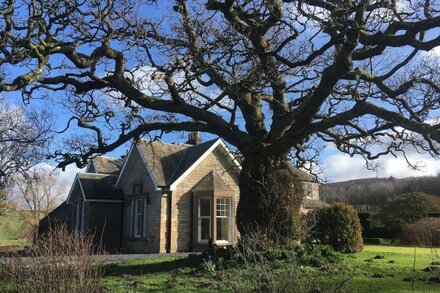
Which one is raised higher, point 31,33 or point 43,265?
point 31,33

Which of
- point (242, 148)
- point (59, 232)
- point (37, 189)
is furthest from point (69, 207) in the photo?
point (59, 232)

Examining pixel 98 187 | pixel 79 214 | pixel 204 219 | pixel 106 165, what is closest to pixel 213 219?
pixel 204 219

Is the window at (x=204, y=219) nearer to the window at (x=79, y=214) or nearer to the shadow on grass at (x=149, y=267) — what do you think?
the window at (x=79, y=214)

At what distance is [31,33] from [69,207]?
83.8ft

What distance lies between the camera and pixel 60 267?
7895 millimetres

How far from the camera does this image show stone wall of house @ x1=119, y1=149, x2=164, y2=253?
25.6m

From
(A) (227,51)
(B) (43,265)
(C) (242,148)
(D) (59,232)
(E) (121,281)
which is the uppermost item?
(A) (227,51)

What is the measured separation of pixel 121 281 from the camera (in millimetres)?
11484

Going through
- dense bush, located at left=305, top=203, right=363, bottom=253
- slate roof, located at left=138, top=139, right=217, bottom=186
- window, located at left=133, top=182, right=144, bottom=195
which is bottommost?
dense bush, located at left=305, top=203, right=363, bottom=253

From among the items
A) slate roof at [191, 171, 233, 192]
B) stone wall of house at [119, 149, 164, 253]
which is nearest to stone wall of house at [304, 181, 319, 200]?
slate roof at [191, 171, 233, 192]

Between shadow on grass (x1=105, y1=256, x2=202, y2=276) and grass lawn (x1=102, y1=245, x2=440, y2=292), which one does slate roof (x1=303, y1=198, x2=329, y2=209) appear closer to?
grass lawn (x1=102, y1=245, x2=440, y2=292)

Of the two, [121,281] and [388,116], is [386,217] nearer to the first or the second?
[388,116]

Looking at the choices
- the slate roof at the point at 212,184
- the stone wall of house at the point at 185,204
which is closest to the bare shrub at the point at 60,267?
the stone wall of house at the point at 185,204

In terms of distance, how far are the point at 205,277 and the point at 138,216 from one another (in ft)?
56.5
